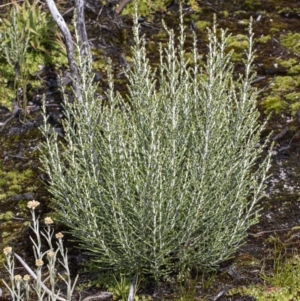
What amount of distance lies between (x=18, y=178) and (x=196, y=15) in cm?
372

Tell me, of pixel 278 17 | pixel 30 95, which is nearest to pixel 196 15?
pixel 278 17

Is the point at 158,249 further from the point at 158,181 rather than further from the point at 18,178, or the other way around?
the point at 18,178

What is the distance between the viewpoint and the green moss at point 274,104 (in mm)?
5715

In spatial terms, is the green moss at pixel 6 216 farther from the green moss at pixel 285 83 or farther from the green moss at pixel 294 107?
the green moss at pixel 285 83

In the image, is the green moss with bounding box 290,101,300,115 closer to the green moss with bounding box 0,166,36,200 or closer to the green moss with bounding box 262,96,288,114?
the green moss with bounding box 262,96,288,114

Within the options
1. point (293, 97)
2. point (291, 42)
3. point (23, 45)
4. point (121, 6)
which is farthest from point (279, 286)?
point (121, 6)

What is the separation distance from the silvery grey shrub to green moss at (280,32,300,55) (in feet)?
11.0

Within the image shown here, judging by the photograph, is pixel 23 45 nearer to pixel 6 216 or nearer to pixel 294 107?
pixel 6 216

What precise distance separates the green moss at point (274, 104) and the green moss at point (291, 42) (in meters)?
1.12

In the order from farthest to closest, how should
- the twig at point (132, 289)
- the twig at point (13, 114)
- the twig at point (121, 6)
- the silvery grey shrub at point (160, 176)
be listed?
the twig at point (121, 6) → the twig at point (13, 114) → the twig at point (132, 289) → the silvery grey shrub at point (160, 176)

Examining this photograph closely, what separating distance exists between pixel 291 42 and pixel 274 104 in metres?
1.48

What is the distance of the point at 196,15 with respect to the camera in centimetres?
768

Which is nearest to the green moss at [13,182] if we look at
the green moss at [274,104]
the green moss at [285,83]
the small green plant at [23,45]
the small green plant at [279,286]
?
the small green plant at [23,45]

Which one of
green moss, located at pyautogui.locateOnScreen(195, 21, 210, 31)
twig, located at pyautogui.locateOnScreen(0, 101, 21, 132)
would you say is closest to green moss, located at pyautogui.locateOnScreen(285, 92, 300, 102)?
green moss, located at pyautogui.locateOnScreen(195, 21, 210, 31)
